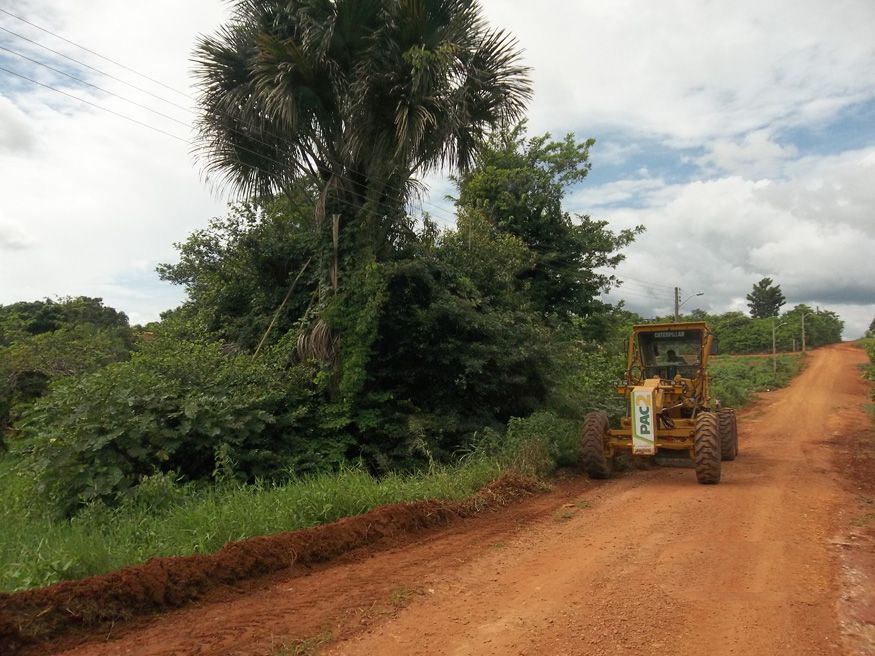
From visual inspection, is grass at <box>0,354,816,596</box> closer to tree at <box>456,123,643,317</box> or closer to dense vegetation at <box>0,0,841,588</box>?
dense vegetation at <box>0,0,841,588</box>

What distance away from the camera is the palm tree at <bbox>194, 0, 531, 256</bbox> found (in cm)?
1007

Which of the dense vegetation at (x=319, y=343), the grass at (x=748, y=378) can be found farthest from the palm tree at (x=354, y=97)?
the grass at (x=748, y=378)

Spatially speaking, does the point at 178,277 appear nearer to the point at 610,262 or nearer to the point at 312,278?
the point at 312,278

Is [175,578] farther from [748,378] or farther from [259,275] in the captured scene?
[748,378]

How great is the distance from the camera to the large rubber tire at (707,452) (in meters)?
9.90

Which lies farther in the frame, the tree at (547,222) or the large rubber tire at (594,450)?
the tree at (547,222)

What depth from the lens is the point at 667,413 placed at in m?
11.5

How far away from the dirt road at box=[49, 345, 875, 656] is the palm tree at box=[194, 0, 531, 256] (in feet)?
19.7

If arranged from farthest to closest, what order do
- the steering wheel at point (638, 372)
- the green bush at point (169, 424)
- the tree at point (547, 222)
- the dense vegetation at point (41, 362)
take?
the tree at point (547, 222), the dense vegetation at point (41, 362), the steering wheel at point (638, 372), the green bush at point (169, 424)

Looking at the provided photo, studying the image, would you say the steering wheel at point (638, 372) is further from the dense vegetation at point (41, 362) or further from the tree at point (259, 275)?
the dense vegetation at point (41, 362)

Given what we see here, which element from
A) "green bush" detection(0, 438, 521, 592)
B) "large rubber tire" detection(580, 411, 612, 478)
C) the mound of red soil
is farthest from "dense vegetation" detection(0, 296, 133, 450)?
"large rubber tire" detection(580, 411, 612, 478)

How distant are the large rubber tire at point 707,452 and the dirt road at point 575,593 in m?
1.22

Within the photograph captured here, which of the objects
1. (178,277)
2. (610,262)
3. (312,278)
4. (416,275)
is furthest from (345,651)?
(610,262)

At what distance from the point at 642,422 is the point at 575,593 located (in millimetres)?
5913
